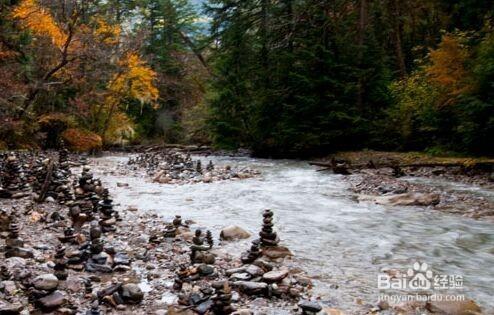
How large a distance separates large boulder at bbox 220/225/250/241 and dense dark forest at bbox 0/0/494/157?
7.85m

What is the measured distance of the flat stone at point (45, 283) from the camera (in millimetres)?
4051

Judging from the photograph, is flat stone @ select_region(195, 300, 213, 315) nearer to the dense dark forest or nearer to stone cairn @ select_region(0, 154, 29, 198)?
stone cairn @ select_region(0, 154, 29, 198)

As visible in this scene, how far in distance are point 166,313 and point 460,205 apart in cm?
772

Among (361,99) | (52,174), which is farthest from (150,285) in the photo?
(361,99)

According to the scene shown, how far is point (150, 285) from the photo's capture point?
15.5ft

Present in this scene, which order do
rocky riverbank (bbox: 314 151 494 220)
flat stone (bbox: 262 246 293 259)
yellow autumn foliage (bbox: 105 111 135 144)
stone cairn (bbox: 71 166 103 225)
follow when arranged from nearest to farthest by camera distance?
flat stone (bbox: 262 246 293 259), stone cairn (bbox: 71 166 103 225), rocky riverbank (bbox: 314 151 494 220), yellow autumn foliage (bbox: 105 111 135 144)

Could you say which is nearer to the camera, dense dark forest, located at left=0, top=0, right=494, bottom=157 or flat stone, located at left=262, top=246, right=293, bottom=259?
flat stone, located at left=262, top=246, right=293, bottom=259

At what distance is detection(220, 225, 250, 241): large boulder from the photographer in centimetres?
680

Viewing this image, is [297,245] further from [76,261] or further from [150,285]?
[76,261]

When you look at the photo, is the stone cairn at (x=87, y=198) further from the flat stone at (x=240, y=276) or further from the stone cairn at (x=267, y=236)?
the flat stone at (x=240, y=276)

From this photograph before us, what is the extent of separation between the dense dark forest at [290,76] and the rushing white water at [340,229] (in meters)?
5.58

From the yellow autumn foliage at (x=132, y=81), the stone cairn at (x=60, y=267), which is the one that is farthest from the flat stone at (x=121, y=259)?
the yellow autumn foliage at (x=132, y=81)

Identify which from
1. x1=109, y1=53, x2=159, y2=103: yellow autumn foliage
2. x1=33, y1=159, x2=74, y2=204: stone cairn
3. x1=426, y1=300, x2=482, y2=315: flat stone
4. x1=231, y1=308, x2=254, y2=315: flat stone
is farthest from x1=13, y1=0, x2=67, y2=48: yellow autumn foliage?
x1=426, y1=300, x2=482, y2=315: flat stone

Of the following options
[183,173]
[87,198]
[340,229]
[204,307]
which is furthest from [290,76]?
[204,307]
